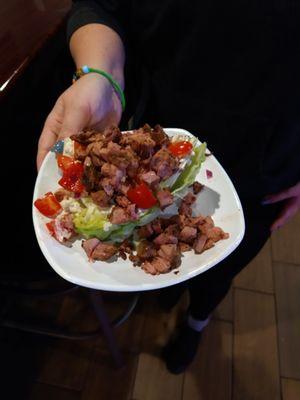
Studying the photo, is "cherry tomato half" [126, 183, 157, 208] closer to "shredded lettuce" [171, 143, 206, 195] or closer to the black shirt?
"shredded lettuce" [171, 143, 206, 195]

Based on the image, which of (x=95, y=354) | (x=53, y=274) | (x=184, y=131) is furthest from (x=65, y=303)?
(x=184, y=131)

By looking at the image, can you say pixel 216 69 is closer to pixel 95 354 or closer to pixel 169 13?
pixel 169 13

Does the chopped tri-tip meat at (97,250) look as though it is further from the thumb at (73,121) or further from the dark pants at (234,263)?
the dark pants at (234,263)

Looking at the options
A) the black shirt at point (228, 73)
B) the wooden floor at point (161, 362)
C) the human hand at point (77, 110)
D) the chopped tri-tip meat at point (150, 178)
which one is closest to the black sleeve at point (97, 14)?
the black shirt at point (228, 73)

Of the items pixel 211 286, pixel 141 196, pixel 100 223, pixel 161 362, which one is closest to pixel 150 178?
pixel 141 196

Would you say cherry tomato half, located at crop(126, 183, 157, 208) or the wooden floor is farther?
the wooden floor

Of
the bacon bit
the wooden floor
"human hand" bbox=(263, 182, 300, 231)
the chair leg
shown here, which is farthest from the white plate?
the wooden floor
